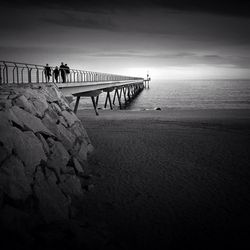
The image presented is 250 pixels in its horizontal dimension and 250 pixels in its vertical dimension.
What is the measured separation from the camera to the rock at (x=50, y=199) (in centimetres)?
343

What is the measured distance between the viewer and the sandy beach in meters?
3.61

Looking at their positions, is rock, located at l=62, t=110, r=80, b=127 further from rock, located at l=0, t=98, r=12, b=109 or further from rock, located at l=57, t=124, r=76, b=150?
rock, located at l=0, t=98, r=12, b=109

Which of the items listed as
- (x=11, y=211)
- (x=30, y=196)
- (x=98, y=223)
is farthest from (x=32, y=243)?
(x=98, y=223)

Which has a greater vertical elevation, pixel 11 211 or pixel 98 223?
pixel 11 211

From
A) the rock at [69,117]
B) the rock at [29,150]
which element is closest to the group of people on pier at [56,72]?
the rock at [69,117]

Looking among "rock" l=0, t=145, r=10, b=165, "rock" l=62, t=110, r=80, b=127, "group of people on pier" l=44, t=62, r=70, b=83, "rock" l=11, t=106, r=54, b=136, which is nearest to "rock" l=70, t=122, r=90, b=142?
"rock" l=62, t=110, r=80, b=127

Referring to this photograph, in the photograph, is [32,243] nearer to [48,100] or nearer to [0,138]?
[0,138]

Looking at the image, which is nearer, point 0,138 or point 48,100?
point 0,138

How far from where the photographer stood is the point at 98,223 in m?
3.80

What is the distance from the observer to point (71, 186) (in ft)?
14.6

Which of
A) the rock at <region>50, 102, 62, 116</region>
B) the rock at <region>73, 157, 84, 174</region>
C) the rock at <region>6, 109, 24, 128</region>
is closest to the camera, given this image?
the rock at <region>6, 109, 24, 128</region>

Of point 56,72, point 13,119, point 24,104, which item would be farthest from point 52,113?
point 56,72

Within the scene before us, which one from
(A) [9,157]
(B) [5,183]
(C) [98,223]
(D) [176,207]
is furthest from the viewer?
(D) [176,207]

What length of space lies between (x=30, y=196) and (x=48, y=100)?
12.1ft
